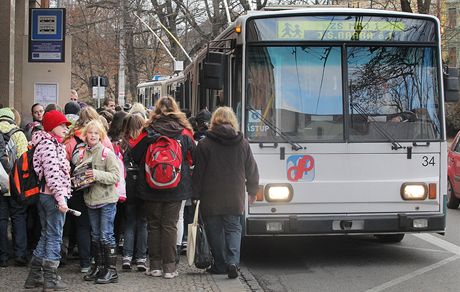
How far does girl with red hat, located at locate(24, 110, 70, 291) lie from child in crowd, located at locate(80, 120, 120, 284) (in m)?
0.36

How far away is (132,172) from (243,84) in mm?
1733

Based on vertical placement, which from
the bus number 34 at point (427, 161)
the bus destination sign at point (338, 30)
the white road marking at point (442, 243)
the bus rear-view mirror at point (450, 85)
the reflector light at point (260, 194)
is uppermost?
the bus destination sign at point (338, 30)

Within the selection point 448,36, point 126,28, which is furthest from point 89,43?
point 448,36

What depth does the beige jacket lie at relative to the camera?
745 centimetres

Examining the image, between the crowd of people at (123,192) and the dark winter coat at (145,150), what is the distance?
0.04 feet

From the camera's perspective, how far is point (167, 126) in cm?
788

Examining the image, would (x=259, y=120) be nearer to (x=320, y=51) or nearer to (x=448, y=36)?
(x=320, y=51)

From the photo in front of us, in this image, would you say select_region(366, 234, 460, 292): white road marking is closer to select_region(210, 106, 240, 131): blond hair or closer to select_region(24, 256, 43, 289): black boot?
select_region(210, 106, 240, 131): blond hair

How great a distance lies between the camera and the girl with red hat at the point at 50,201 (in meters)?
6.98

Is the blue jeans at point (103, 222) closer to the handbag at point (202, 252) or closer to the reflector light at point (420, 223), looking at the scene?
the handbag at point (202, 252)

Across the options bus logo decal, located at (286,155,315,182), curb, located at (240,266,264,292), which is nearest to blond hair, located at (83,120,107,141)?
curb, located at (240,266,264,292)

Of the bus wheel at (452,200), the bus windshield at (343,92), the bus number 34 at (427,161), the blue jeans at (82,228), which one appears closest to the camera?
the blue jeans at (82,228)

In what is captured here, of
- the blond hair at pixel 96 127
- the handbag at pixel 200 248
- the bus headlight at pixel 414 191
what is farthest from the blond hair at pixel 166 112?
the bus headlight at pixel 414 191

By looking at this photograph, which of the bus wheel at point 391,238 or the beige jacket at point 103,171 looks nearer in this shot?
the beige jacket at point 103,171
